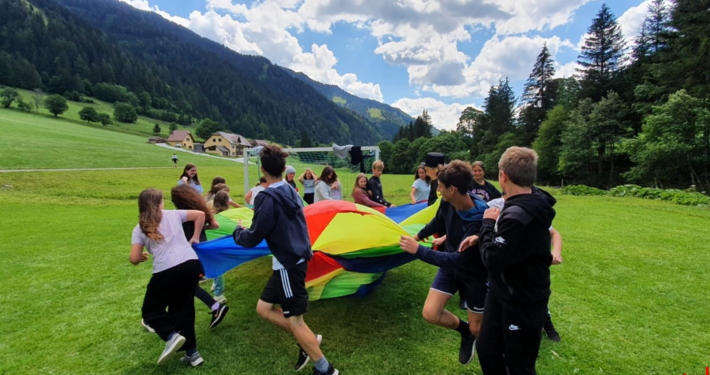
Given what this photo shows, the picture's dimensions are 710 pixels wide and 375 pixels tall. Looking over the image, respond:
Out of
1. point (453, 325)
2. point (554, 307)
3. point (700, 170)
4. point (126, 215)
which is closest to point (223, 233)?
point (453, 325)

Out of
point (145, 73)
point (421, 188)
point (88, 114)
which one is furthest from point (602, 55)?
point (145, 73)

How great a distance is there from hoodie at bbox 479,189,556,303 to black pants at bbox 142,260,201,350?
2631 millimetres

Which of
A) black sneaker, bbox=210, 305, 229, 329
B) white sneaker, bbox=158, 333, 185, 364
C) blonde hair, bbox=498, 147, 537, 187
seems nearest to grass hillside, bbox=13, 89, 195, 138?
black sneaker, bbox=210, 305, 229, 329

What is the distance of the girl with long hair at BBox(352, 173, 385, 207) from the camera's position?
6441 mm

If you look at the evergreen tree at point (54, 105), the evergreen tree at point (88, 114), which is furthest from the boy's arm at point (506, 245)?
the evergreen tree at point (54, 105)

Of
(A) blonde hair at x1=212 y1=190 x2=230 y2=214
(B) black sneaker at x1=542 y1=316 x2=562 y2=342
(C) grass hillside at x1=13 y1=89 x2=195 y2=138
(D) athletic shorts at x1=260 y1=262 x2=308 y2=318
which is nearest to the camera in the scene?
(D) athletic shorts at x1=260 y1=262 x2=308 y2=318

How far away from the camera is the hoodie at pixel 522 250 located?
72.5 inches

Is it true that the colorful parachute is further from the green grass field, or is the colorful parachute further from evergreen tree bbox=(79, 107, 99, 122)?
evergreen tree bbox=(79, 107, 99, 122)

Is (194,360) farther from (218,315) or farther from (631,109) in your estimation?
(631,109)

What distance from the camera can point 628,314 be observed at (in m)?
4.12

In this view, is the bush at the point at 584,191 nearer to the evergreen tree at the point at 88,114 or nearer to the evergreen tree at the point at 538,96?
the evergreen tree at the point at 538,96

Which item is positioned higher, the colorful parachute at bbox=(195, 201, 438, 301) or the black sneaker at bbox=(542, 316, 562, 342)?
the colorful parachute at bbox=(195, 201, 438, 301)

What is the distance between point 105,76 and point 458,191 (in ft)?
426

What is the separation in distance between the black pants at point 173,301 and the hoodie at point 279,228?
77 centimetres
